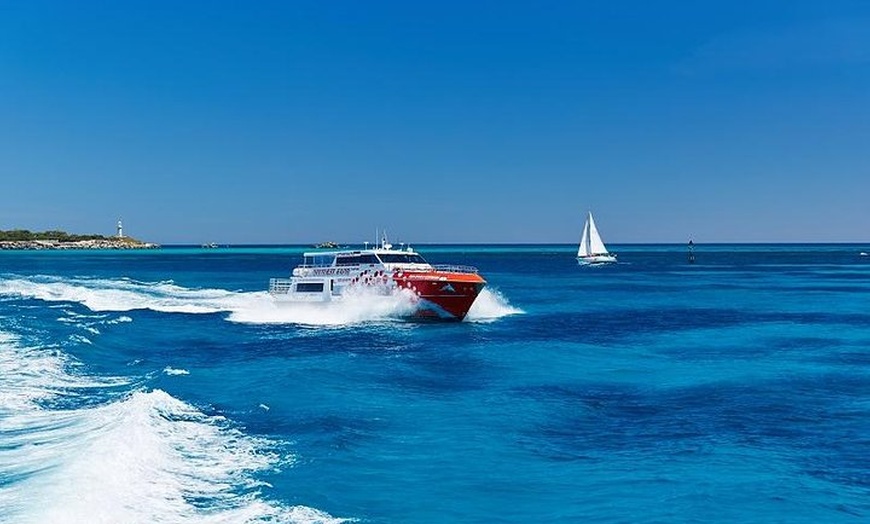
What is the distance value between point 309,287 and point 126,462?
39926 mm

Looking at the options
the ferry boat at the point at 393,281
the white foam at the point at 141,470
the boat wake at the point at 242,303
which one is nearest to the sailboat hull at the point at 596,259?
the boat wake at the point at 242,303

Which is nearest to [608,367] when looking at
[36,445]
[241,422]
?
[241,422]

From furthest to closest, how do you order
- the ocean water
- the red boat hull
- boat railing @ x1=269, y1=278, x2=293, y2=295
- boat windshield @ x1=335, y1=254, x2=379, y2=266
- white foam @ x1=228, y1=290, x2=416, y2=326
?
boat railing @ x1=269, y1=278, x2=293, y2=295, boat windshield @ x1=335, y1=254, x2=379, y2=266, white foam @ x1=228, y1=290, x2=416, y2=326, the red boat hull, the ocean water

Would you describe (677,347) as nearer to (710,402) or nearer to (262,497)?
(710,402)

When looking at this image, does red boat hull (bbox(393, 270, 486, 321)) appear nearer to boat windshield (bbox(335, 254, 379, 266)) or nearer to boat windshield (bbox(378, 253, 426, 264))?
boat windshield (bbox(378, 253, 426, 264))

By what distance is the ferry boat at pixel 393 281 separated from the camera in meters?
51.1

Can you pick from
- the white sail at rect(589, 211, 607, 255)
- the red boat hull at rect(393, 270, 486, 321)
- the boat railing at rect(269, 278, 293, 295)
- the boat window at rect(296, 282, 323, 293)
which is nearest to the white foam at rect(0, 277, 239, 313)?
the boat railing at rect(269, 278, 293, 295)

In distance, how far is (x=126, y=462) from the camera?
18188mm

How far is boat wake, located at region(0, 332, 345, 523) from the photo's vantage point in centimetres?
1545

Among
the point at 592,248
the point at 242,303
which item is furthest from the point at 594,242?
the point at 242,303

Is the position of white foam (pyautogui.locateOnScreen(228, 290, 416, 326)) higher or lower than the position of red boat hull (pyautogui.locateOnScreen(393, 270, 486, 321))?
lower

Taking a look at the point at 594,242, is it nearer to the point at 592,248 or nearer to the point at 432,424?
the point at 592,248

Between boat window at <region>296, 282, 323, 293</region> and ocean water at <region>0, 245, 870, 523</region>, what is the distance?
8.37 metres

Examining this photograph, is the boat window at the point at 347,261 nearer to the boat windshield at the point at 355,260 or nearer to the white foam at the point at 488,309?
the boat windshield at the point at 355,260
